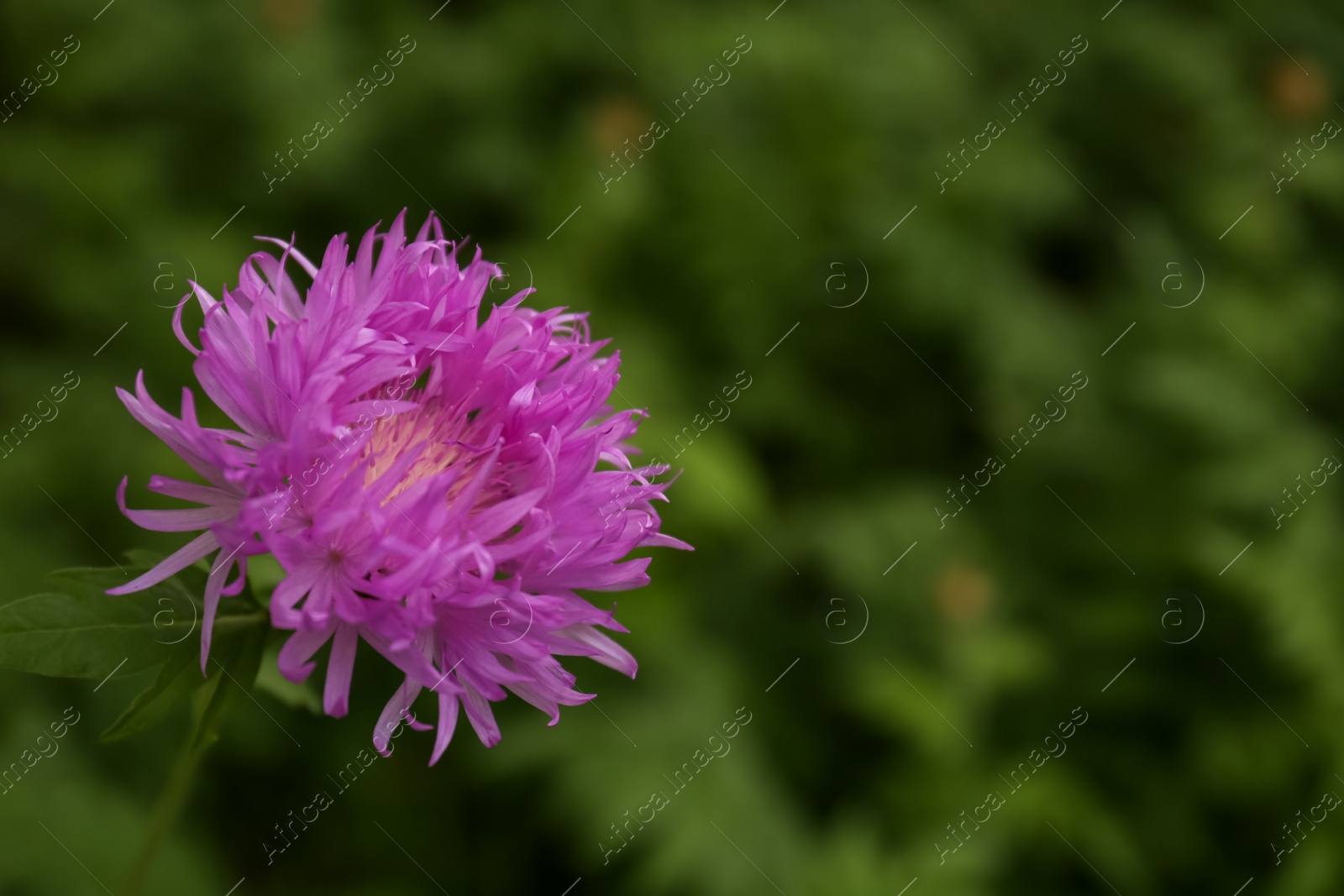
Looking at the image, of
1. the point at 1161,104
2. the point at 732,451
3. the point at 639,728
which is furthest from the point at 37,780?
the point at 1161,104

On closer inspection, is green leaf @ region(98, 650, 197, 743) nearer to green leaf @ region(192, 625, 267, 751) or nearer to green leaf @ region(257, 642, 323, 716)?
green leaf @ region(192, 625, 267, 751)

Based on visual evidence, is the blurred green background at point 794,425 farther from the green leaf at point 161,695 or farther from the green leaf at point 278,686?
the green leaf at point 161,695

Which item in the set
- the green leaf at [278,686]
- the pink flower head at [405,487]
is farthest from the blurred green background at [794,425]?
the pink flower head at [405,487]

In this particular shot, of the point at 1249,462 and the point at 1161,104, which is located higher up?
the point at 1161,104

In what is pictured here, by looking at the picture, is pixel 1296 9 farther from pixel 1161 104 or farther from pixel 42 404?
pixel 42 404

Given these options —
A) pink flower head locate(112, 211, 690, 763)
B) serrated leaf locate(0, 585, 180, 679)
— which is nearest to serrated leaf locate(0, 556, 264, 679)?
serrated leaf locate(0, 585, 180, 679)

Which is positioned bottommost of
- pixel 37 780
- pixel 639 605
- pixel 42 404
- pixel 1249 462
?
pixel 1249 462
